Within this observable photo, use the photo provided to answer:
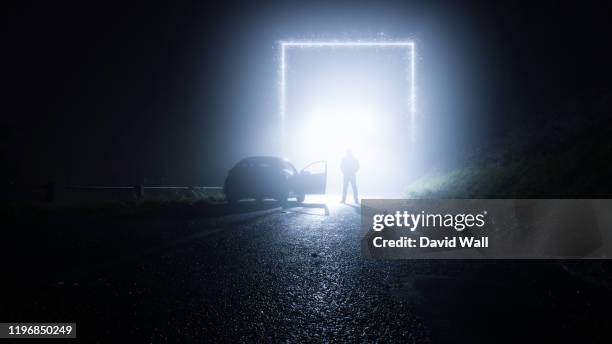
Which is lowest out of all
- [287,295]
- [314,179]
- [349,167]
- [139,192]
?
[287,295]

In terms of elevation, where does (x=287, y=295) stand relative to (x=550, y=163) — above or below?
below

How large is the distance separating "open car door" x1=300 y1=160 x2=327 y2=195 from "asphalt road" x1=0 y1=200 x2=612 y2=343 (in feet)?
27.4

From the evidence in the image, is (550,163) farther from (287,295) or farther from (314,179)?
(287,295)

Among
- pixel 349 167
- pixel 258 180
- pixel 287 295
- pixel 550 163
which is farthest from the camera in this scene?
pixel 349 167

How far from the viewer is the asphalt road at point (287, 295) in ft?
8.15

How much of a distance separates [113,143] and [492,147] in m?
58.9

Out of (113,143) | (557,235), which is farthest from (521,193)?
(113,143)

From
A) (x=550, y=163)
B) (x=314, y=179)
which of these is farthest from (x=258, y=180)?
(x=550, y=163)

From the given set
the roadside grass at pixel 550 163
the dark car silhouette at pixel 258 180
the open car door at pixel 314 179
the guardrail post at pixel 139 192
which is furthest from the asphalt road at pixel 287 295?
the guardrail post at pixel 139 192

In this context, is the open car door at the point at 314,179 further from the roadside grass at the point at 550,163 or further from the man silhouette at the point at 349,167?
the roadside grass at the point at 550,163

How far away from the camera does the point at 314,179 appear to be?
45.8 ft

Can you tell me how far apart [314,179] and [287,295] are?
1076cm

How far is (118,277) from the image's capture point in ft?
12.0

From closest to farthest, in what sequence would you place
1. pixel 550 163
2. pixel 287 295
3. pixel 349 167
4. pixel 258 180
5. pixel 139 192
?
1. pixel 287 295
2. pixel 550 163
3. pixel 258 180
4. pixel 139 192
5. pixel 349 167
